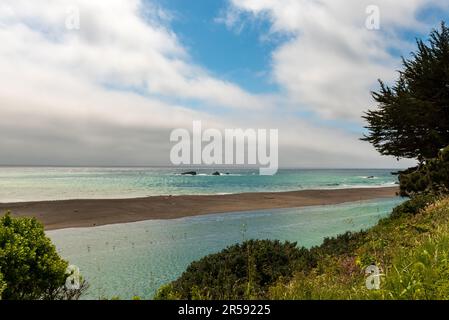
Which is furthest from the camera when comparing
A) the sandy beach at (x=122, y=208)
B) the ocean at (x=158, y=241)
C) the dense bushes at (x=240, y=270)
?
the sandy beach at (x=122, y=208)

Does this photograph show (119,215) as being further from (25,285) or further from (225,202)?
(25,285)

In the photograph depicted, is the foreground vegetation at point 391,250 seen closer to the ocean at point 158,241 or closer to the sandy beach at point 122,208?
the ocean at point 158,241

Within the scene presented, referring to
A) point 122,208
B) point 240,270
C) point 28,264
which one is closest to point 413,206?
point 240,270

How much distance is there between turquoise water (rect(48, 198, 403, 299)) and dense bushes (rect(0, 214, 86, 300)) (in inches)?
120

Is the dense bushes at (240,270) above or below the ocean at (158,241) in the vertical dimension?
above

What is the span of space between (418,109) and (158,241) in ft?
55.7

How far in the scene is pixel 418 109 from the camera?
19953mm

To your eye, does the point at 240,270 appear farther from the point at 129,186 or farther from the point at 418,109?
the point at 129,186

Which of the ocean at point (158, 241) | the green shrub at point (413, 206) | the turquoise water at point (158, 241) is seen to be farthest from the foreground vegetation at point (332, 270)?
the ocean at point (158, 241)

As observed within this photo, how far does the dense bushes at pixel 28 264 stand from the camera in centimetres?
693

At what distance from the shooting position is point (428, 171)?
15.8m

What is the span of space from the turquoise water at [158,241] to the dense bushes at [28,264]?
10.0ft
